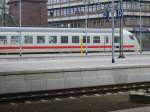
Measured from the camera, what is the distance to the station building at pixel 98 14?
108m

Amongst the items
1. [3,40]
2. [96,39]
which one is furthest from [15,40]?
[96,39]

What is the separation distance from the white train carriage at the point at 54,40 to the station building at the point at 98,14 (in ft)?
138

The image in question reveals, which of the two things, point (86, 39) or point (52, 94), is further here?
point (86, 39)

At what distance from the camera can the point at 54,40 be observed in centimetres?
5528

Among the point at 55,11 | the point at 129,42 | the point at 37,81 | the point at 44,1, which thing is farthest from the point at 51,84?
the point at 55,11

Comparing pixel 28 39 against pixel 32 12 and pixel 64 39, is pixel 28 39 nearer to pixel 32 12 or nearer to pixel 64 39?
pixel 64 39

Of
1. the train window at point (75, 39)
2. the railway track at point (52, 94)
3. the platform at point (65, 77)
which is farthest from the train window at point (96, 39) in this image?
the railway track at point (52, 94)

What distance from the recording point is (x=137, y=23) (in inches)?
4409

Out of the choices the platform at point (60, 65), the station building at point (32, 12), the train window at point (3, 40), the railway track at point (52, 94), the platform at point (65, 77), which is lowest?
the railway track at point (52, 94)

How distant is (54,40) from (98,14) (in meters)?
55.6

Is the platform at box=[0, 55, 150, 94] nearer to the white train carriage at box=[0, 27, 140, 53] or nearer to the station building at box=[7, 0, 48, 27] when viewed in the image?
the white train carriage at box=[0, 27, 140, 53]

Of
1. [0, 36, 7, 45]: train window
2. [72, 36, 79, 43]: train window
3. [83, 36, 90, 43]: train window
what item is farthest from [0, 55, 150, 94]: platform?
[83, 36, 90, 43]: train window

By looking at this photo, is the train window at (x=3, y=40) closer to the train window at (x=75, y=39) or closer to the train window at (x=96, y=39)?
the train window at (x=75, y=39)

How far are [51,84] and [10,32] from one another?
Result: 30.3 metres
